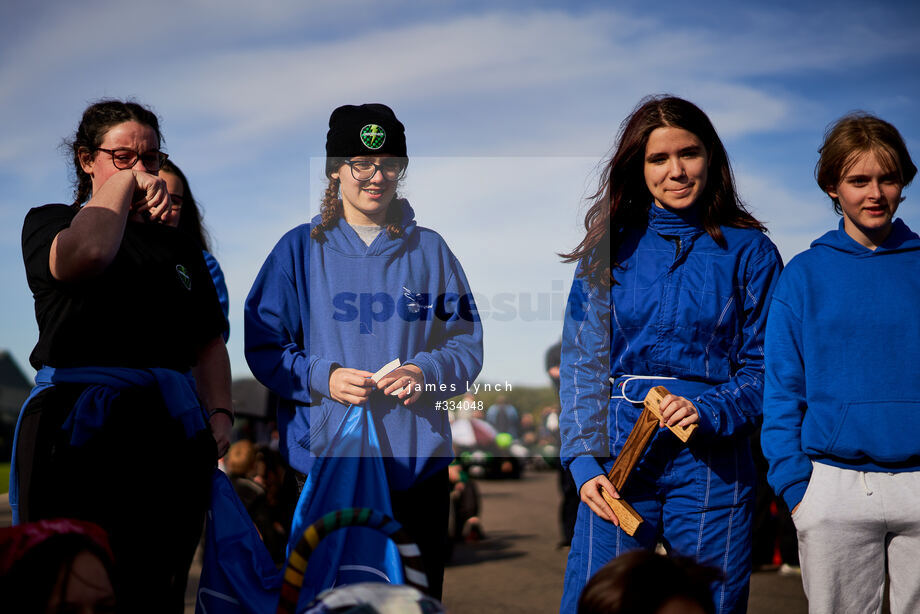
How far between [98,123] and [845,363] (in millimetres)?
2481

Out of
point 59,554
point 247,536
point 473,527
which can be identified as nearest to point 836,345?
point 247,536

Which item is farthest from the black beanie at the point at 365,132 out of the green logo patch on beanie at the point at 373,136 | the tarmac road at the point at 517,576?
the tarmac road at the point at 517,576

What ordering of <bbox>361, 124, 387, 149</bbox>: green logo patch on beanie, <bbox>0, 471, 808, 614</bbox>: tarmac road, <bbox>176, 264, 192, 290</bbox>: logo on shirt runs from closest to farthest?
<bbox>176, 264, 192, 290</bbox>: logo on shirt, <bbox>361, 124, 387, 149</bbox>: green logo patch on beanie, <bbox>0, 471, 808, 614</bbox>: tarmac road

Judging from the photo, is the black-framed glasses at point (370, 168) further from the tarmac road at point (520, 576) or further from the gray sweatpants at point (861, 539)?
the tarmac road at point (520, 576)

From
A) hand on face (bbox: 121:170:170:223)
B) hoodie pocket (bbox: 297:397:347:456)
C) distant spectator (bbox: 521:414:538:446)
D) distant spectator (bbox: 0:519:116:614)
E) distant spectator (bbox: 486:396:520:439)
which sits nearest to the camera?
distant spectator (bbox: 0:519:116:614)

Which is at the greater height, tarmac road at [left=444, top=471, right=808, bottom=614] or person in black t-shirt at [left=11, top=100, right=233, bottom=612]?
person in black t-shirt at [left=11, top=100, right=233, bottom=612]

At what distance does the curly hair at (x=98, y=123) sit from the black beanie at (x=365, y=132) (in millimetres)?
630

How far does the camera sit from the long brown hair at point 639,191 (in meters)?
3.15

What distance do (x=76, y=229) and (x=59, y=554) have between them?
97cm

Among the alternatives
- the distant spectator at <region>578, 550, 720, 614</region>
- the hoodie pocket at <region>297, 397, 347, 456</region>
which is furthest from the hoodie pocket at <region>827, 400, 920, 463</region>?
the hoodie pocket at <region>297, 397, 347, 456</region>

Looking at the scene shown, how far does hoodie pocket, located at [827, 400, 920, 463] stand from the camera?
2.76m

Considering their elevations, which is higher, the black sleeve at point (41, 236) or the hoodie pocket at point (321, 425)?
the black sleeve at point (41, 236)

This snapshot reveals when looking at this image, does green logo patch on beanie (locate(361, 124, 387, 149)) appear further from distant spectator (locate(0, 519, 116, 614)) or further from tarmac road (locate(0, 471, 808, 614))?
tarmac road (locate(0, 471, 808, 614))

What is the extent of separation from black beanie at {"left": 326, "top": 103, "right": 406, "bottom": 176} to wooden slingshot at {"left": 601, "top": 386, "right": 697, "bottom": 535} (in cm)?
127
